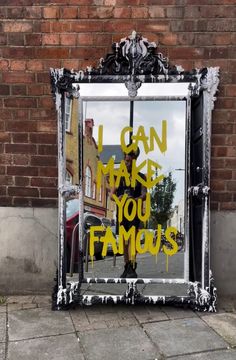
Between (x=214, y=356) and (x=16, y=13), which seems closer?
(x=214, y=356)

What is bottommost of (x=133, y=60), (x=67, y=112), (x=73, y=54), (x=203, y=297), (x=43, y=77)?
(x=203, y=297)

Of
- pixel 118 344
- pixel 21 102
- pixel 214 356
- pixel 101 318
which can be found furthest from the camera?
pixel 21 102

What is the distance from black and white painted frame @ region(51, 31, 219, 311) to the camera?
13.6 feet

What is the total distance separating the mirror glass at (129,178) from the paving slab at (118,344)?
651 mm

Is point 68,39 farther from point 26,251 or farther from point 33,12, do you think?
point 26,251

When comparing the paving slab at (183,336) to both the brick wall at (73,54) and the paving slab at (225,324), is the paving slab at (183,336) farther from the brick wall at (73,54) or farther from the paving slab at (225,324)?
the brick wall at (73,54)

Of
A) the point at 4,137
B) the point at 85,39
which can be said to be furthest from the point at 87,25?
the point at 4,137

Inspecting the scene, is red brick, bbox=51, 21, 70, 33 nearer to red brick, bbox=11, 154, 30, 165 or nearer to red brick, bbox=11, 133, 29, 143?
red brick, bbox=11, 133, 29, 143

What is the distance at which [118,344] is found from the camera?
351cm

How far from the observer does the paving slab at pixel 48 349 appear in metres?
3.28

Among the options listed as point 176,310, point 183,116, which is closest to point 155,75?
point 183,116

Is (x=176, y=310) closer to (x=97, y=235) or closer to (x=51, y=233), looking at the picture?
(x=97, y=235)

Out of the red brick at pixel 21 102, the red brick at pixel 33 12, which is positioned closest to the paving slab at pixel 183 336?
the red brick at pixel 21 102

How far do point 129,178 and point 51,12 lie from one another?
1.95 m
